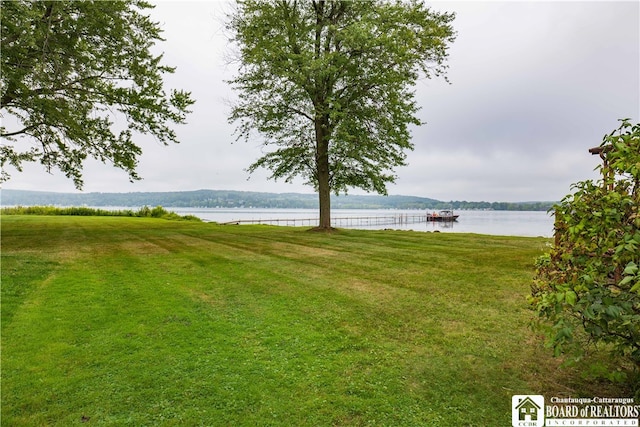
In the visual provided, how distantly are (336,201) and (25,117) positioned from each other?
494ft

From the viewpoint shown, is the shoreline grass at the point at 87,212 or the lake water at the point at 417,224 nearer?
the shoreline grass at the point at 87,212

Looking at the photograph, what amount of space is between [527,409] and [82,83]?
53.7 ft

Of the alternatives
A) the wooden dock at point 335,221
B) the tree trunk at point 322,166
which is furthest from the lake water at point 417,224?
the tree trunk at point 322,166

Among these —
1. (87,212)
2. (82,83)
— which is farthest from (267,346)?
(87,212)

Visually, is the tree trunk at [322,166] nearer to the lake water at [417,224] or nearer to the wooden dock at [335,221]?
the lake water at [417,224]

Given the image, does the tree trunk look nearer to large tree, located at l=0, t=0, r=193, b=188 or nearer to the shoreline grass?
large tree, located at l=0, t=0, r=193, b=188

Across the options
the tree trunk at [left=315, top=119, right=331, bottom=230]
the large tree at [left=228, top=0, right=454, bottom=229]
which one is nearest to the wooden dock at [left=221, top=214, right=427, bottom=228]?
the tree trunk at [left=315, top=119, right=331, bottom=230]

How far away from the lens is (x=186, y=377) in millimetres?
3521

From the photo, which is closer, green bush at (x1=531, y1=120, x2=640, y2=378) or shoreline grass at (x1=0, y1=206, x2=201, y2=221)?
green bush at (x1=531, y1=120, x2=640, y2=378)

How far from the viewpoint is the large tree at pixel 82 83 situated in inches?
419

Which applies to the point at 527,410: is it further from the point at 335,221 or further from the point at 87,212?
the point at 335,221

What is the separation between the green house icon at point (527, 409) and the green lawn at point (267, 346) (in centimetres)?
11

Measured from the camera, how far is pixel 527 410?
2908 mm

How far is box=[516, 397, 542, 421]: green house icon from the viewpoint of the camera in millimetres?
2821
